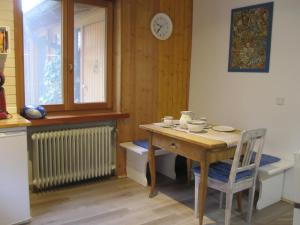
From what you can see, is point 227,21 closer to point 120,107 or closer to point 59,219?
point 120,107

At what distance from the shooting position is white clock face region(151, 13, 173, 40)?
3.88 meters

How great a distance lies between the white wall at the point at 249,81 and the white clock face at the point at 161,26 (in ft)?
1.40

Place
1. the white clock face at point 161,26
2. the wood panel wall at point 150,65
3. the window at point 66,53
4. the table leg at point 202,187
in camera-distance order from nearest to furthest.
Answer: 1. the table leg at point 202,187
2. the window at point 66,53
3. the wood panel wall at point 150,65
4. the white clock face at point 161,26

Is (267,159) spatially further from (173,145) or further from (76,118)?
(76,118)

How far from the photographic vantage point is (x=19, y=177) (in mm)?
2551

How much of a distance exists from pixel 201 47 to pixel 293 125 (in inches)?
63.7

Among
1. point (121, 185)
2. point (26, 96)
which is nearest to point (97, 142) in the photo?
point (121, 185)

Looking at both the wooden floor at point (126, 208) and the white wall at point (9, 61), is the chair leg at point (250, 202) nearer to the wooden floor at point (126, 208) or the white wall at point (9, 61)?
the wooden floor at point (126, 208)

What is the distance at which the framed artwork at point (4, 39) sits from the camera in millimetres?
2709

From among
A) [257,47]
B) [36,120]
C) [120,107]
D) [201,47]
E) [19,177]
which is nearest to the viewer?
[19,177]

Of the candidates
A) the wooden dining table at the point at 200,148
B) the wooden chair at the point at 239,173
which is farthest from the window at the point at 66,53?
the wooden chair at the point at 239,173

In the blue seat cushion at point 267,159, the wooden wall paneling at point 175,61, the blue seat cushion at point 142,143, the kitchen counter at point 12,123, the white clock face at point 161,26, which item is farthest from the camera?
the wooden wall paneling at point 175,61

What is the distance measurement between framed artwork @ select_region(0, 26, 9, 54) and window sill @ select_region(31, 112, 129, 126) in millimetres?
740

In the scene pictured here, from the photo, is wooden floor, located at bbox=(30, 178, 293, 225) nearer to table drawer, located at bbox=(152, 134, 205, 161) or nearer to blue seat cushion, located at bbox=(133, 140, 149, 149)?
blue seat cushion, located at bbox=(133, 140, 149, 149)
